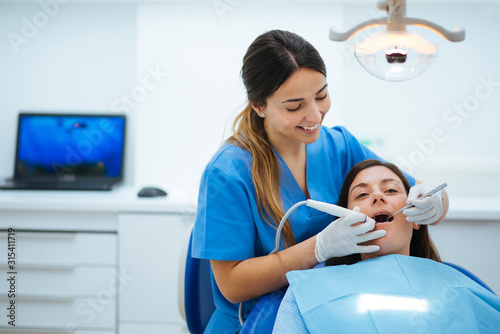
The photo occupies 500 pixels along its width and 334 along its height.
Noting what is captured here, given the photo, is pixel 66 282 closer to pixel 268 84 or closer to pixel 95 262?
pixel 95 262

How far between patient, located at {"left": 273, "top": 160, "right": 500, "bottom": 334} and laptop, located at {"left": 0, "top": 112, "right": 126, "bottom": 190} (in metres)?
1.67

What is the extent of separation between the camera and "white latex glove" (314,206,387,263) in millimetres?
1091

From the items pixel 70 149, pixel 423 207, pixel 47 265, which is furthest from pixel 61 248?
pixel 423 207

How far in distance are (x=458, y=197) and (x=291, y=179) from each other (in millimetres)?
1353

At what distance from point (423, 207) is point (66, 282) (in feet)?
5.72

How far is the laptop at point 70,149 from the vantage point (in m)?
2.52

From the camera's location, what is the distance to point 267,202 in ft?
4.10

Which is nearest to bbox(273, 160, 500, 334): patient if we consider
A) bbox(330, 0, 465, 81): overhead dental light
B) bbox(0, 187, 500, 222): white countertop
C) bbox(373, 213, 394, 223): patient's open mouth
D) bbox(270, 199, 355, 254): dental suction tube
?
bbox(373, 213, 394, 223): patient's open mouth

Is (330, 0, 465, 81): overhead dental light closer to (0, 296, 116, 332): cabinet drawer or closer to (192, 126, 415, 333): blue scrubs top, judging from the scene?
(192, 126, 415, 333): blue scrubs top

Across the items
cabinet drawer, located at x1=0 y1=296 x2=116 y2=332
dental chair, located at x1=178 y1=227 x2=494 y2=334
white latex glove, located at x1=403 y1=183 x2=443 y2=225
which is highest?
white latex glove, located at x1=403 y1=183 x2=443 y2=225

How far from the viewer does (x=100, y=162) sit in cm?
255

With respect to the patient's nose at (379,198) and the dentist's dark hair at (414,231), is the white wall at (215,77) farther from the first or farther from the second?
the patient's nose at (379,198)

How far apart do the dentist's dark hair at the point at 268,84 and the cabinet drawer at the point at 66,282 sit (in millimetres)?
1211

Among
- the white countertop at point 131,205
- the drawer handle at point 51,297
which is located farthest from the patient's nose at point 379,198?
the drawer handle at point 51,297
